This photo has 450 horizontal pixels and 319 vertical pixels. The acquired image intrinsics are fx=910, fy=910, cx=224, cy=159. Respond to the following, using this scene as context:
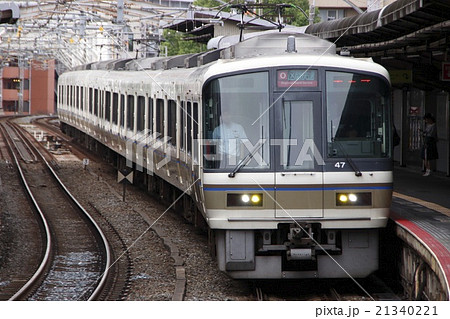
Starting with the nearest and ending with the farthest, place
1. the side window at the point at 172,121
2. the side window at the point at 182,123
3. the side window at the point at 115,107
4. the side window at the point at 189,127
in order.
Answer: the side window at the point at 189,127
the side window at the point at 182,123
the side window at the point at 172,121
the side window at the point at 115,107

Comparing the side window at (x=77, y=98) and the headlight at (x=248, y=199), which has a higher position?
the side window at (x=77, y=98)

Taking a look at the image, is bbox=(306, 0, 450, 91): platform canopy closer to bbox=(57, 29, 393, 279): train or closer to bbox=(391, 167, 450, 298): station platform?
bbox=(391, 167, 450, 298): station platform

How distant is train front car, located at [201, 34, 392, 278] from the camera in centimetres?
895

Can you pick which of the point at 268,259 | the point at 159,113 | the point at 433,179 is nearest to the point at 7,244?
the point at 159,113

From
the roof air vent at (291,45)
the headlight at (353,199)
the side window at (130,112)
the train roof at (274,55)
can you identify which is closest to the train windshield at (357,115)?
the train roof at (274,55)

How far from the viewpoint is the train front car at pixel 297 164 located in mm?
8953

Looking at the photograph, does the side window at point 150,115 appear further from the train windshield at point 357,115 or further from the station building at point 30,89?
the station building at point 30,89

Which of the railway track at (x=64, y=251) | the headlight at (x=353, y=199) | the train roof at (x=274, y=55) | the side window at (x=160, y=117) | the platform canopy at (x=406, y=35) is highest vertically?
the platform canopy at (x=406, y=35)

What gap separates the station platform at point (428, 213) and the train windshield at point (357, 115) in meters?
0.94

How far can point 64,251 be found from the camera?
12281 millimetres

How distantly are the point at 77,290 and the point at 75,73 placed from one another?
1998 centimetres

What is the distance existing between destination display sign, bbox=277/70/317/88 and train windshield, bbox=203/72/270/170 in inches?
5.9

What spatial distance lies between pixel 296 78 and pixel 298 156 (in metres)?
0.80

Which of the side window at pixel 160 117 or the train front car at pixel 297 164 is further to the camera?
the side window at pixel 160 117
